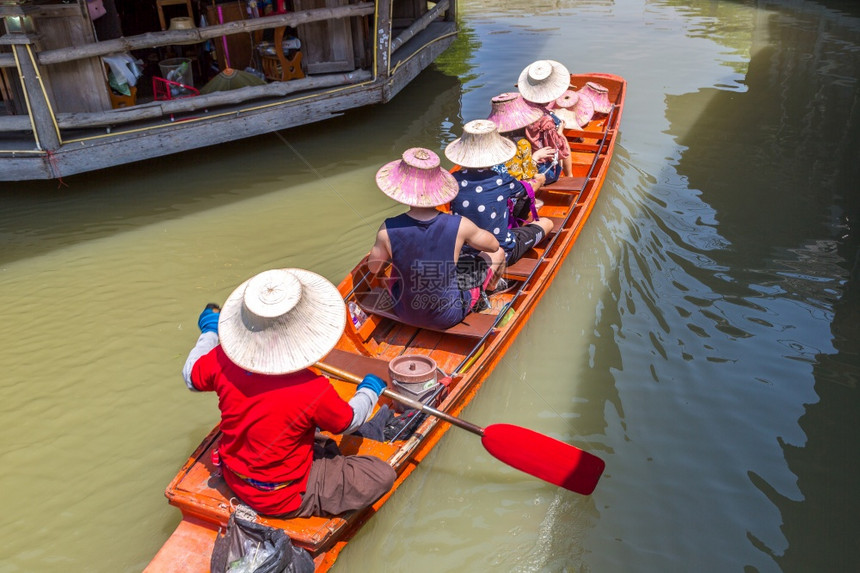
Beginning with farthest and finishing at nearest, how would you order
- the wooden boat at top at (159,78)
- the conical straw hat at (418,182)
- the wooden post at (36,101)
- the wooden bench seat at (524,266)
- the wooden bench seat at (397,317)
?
the wooden boat at top at (159,78), the wooden post at (36,101), the wooden bench seat at (524,266), the wooden bench seat at (397,317), the conical straw hat at (418,182)

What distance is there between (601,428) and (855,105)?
1006cm

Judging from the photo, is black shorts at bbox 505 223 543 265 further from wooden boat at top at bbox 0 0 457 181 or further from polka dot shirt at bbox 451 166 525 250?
wooden boat at top at bbox 0 0 457 181

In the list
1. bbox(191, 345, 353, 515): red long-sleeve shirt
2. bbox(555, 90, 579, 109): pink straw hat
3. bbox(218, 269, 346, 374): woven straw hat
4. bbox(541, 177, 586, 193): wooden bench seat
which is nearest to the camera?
bbox(218, 269, 346, 374): woven straw hat

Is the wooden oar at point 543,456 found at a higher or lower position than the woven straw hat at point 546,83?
lower

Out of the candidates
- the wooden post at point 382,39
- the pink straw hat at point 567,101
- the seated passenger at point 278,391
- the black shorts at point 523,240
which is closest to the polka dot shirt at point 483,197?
the black shorts at point 523,240

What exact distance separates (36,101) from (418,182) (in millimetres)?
5233

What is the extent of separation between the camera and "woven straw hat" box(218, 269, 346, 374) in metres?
2.94

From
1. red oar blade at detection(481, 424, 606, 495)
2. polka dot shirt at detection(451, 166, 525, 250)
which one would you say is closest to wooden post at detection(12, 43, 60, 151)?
polka dot shirt at detection(451, 166, 525, 250)

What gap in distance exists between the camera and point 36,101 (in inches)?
276

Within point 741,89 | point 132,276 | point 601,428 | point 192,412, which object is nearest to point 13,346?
point 132,276

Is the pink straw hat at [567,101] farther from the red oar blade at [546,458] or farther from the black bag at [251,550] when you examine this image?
the black bag at [251,550]

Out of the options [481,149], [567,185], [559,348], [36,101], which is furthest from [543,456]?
[36,101]

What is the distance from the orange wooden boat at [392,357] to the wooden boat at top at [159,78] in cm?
369

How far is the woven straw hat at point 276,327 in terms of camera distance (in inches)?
116
